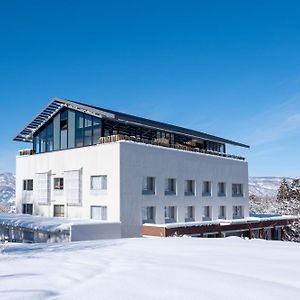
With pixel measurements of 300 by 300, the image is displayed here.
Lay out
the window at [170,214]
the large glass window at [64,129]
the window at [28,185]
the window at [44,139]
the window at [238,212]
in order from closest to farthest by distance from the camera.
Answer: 1. the window at [170,214]
2. the large glass window at [64,129]
3. the window at [44,139]
4. the window at [28,185]
5. the window at [238,212]

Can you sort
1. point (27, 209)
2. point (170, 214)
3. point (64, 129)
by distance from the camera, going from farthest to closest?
point (27, 209) → point (64, 129) → point (170, 214)

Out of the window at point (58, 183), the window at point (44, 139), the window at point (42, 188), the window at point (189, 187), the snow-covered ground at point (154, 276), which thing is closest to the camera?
the snow-covered ground at point (154, 276)

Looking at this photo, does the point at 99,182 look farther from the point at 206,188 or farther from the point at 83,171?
the point at 206,188

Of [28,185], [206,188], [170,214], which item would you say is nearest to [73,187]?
[28,185]

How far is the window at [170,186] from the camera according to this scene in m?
27.8

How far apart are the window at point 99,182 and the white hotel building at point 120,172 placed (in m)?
0.07

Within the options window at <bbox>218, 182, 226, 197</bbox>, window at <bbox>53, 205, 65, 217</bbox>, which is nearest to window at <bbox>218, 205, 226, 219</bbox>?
window at <bbox>218, 182, 226, 197</bbox>

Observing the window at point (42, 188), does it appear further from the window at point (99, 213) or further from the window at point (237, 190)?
the window at point (237, 190)

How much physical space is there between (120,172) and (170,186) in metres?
5.57

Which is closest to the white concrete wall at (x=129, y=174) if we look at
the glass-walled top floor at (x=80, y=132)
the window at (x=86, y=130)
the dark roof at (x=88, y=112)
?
the window at (x=86, y=130)

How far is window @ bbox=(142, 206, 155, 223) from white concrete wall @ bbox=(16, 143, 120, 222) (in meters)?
2.62

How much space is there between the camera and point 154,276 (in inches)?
267

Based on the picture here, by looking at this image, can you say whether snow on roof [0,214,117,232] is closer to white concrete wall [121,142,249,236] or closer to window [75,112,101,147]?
white concrete wall [121,142,249,236]

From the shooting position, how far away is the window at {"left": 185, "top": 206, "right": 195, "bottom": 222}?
29.3 meters
